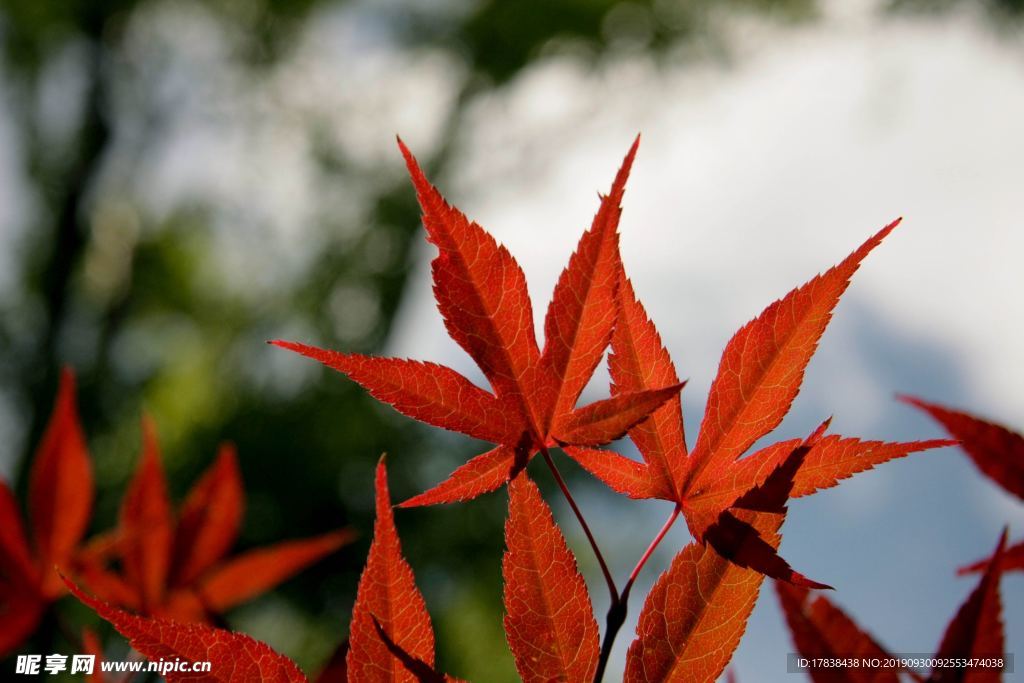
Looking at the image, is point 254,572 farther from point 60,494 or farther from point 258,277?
point 258,277

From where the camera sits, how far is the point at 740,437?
0.67 feet

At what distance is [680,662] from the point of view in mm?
194

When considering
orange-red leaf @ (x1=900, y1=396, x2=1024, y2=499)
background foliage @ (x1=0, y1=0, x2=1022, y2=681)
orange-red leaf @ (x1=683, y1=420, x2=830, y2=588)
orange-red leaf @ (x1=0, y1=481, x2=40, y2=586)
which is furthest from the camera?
background foliage @ (x1=0, y1=0, x2=1022, y2=681)

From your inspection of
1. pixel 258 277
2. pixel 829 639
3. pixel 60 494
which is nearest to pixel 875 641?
pixel 829 639

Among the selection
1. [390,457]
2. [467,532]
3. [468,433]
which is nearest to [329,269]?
[390,457]

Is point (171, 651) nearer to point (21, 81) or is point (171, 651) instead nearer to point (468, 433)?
point (468, 433)

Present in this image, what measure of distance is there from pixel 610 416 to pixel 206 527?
43 centimetres

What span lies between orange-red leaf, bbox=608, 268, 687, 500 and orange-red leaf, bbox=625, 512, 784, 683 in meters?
0.03

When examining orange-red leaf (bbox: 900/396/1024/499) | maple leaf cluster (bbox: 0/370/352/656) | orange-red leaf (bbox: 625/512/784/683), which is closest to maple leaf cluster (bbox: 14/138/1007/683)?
orange-red leaf (bbox: 625/512/784/683)

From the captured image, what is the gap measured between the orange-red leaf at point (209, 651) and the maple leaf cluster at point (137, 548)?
0.88 feet

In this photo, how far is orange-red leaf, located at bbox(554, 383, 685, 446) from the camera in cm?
18

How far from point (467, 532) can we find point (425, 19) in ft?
10.2

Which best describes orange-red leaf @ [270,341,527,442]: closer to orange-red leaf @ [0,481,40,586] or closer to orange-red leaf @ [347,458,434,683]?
orange-red leaf @ [347,458,434,683]

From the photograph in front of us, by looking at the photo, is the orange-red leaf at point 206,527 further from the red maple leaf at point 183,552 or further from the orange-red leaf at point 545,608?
the orange-red leaf at point 545,608
